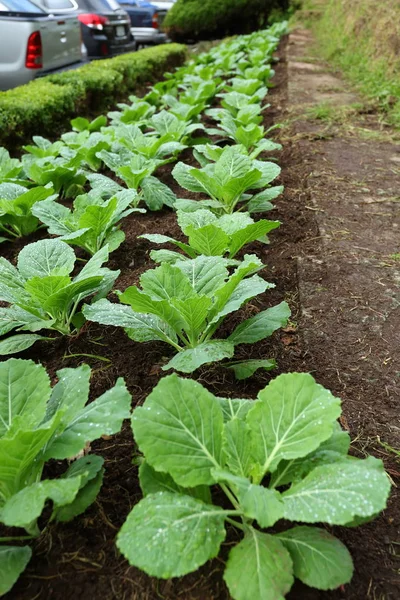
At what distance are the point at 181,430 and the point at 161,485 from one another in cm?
15

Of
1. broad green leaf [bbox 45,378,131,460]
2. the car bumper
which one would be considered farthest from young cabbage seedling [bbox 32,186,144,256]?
the car bumper

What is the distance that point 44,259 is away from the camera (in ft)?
7.41

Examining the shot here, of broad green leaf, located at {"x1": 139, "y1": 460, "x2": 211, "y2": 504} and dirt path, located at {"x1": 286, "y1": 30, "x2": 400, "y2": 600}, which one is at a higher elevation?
broad green leaf, located at {"x1": 139, "y1": 460, "x2": 211, "y2": 504}

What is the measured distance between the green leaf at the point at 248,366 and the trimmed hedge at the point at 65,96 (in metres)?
4.10

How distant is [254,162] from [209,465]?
2.29 meters

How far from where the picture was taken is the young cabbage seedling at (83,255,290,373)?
173cm

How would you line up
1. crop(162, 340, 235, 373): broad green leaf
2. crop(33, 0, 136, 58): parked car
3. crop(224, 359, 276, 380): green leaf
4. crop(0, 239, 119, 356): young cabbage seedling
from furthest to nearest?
1. crop(33, 0, 136, 58): parked car
2. crop(0, 239, 119, 356): young cabbage seedling
3. crop(224, 359, 276, 380): green leaf
4. crop(162, 340, 235, 373): broad green leaf

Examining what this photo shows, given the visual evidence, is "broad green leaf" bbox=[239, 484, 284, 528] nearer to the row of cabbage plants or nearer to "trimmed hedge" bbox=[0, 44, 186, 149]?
the row of cabbage plants

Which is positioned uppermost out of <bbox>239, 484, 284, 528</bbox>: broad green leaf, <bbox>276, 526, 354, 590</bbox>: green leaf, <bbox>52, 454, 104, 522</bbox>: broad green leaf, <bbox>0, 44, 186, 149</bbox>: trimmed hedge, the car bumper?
the car bumper

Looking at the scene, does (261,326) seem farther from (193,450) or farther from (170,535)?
(170,535)

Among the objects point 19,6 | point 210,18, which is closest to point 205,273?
point 19,6

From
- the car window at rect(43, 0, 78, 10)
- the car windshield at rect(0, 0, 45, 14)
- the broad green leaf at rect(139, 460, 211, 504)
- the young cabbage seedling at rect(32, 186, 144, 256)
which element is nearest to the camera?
the broad green leaf at rect(139, 460, 211, 504)

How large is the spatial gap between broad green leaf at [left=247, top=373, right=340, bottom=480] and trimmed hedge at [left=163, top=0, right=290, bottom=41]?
1831 centimetres

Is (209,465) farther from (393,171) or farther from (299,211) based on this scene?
(393,171)
